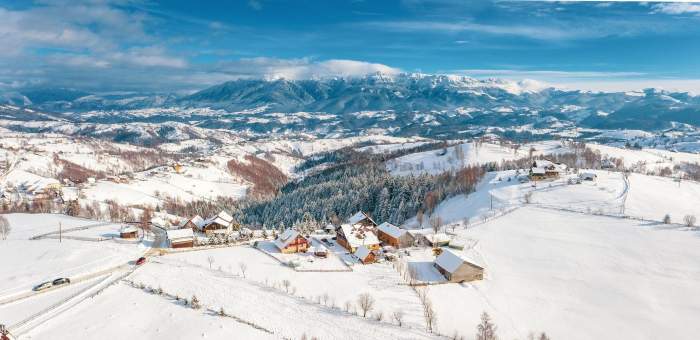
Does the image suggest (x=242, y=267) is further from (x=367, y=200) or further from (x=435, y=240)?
(x=367, y=200)

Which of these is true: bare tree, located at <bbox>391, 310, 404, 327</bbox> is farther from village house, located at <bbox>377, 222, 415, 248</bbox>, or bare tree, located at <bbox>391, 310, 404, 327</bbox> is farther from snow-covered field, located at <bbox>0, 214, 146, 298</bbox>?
snow-covered field, located at <bbox>0, 214, 146, 298</bbox>

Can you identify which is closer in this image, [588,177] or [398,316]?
[398,316]

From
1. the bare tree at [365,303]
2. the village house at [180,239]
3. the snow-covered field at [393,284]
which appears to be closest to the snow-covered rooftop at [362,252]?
the snow-covered field at [393,284]

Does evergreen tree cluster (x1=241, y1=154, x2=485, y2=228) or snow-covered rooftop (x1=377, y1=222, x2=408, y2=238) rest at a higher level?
snow-covered rooftop (x1=377, y1=222, x2=408, y2=238)

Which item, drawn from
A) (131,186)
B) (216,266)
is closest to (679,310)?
(216,266)

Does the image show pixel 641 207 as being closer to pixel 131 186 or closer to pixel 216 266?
pixel 216 266

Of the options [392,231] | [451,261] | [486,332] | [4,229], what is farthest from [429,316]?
[4,229]

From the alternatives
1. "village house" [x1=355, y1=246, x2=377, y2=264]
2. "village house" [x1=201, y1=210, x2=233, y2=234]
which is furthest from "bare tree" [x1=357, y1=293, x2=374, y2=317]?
"village house" [x1=201, y1=210, x2=233, y2=234]
